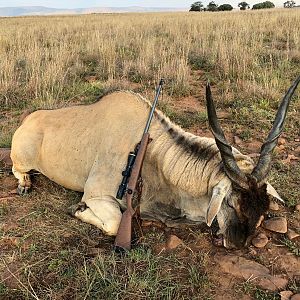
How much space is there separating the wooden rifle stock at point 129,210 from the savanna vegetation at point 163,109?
0.12 metres

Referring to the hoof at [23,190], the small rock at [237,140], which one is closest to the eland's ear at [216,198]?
the hoof at [23,190]

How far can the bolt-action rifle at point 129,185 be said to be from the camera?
3.71 metres

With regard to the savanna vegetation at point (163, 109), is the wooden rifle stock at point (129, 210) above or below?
above

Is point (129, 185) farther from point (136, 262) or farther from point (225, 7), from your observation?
point (225, 7)

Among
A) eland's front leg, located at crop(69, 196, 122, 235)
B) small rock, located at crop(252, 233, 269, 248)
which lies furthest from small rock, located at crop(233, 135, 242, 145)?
eland's front leg, located at crop(69, 196, 122, 235)

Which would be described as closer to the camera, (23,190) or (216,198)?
(216,198)

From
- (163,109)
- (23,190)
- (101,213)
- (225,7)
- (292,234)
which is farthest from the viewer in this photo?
(225,7)

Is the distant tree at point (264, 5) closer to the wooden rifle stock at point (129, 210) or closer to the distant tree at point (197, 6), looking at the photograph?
the distant tree at point (197, 6)

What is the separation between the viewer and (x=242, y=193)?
140 inches

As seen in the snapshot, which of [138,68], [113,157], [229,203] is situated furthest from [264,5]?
[229,203]

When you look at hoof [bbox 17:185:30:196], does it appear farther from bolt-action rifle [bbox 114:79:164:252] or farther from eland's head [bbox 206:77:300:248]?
eland's head [bbox 206:77:300:248]

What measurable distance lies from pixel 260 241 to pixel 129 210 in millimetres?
1172

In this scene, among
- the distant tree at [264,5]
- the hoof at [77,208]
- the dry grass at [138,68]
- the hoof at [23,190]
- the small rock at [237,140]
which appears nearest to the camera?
the hoof at [77,208]

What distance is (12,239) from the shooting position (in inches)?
158
